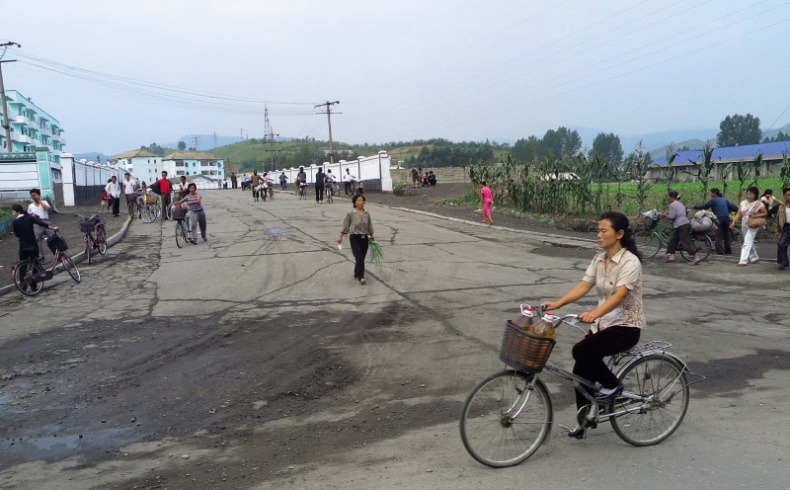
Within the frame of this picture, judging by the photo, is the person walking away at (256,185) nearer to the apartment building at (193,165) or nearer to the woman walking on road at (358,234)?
the woman walking on road at (358,234)

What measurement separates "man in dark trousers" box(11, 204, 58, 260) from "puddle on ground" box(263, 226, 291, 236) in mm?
7580

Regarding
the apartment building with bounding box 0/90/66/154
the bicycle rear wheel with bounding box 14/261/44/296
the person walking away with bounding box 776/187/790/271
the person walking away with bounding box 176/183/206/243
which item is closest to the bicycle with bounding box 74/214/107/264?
the person walking away with bounding box 176/183/206/243

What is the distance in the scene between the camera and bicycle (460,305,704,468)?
4.22 m

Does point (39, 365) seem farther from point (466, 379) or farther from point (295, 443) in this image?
point (466, 379)

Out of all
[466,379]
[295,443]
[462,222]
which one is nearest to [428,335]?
[466,379]

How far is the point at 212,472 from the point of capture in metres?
4.46

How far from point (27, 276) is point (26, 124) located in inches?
3612

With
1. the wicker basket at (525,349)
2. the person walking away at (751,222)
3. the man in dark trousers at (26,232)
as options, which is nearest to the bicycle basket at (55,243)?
the man in dark trousers at (26,232)

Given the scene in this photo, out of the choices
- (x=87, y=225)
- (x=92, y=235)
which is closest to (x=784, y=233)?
(x=87, y=225)

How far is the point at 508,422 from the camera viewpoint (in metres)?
4.41

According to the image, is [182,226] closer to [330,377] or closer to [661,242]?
[330,377]

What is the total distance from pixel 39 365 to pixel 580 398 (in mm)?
6218

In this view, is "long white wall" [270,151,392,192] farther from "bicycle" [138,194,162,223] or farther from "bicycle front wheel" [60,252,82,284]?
"bicycle front wheel" [60,252,82,284]

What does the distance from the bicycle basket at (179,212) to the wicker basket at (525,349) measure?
1398cm
